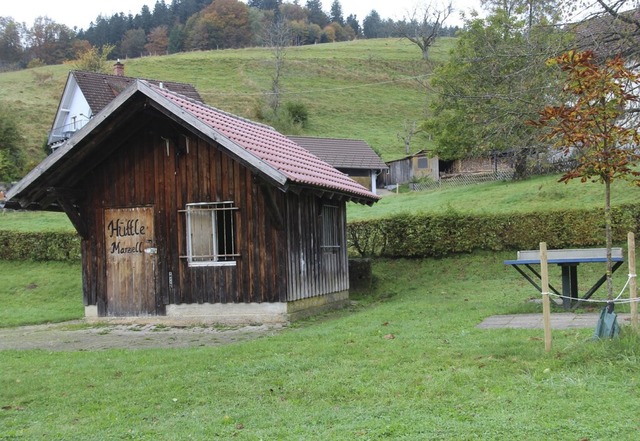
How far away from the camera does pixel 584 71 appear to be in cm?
802

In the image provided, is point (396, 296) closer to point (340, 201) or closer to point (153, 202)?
point (340, 201)

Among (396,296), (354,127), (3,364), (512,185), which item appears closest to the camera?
(3,364)

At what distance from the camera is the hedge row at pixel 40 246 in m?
22.9

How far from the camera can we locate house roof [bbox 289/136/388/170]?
45.4 meters

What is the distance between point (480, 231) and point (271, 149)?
28.4 ft

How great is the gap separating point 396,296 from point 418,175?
32.9 m

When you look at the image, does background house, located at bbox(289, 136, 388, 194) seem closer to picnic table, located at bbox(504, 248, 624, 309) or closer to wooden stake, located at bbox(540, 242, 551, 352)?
picnic table, located at bbox(504, 248, 624, 309)

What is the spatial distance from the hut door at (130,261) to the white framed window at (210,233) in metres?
0.98

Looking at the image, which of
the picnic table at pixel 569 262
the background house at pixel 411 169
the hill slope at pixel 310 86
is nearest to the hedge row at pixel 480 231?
the picnic table at pixel 569 262

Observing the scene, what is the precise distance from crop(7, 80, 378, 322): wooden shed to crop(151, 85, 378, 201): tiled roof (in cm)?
8

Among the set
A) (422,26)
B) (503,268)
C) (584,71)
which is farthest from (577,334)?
(422,26)

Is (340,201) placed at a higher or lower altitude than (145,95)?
lower

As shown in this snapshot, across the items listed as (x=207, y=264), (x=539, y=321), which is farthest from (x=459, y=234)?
(x=539, y=321)

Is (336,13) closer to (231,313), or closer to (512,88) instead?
(512,88)
